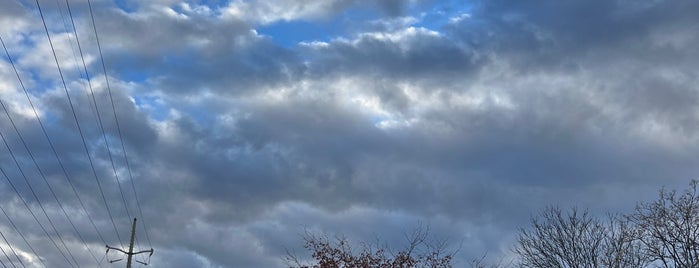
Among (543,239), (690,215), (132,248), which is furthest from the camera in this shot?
(132,248)

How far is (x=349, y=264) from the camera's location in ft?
119

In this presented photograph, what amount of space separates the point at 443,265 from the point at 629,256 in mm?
8729

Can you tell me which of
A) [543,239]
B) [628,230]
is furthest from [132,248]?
[628,230]

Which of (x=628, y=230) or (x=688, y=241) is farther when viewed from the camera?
(x=628, y=230)

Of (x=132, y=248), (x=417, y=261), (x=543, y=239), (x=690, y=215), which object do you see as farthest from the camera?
(x=132, y=248)

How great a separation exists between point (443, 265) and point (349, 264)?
181 inches

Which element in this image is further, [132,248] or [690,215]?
[132,248]

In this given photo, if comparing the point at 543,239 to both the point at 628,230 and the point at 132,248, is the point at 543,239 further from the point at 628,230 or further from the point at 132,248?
the point at 132,248

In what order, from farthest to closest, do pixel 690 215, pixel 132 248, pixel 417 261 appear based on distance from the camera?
pixel 132 248
pixel 417 261
pixel 690 215

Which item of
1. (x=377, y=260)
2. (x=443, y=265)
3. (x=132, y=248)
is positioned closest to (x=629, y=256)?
(x=443, y=265)

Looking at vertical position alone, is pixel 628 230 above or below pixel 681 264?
above

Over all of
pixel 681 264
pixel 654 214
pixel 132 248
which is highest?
pixel 132 248

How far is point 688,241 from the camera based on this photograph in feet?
115

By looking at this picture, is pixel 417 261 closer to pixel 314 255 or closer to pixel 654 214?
pixel 314 255
